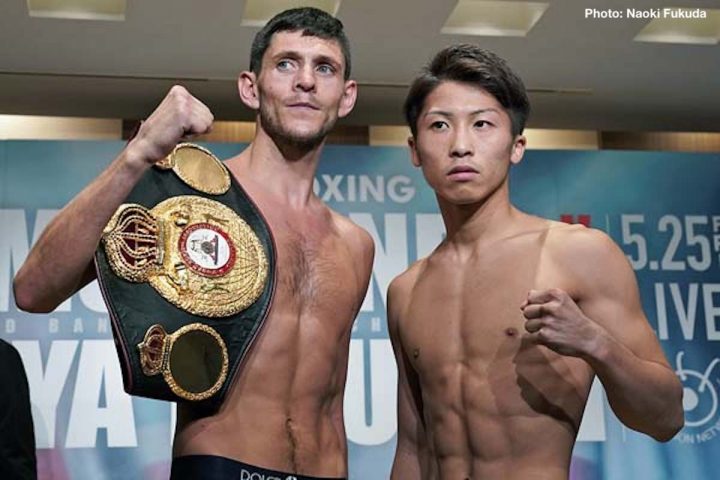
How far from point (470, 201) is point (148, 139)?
0.66 meters

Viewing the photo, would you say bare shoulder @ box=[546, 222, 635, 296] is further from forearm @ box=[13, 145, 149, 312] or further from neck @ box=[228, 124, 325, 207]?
forearm @ box=[13, 145, 149, 312]

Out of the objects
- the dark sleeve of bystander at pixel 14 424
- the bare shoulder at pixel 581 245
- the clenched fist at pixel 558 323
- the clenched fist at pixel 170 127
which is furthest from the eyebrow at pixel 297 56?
Result: the dark sleeve of bystander at pixel 14 424

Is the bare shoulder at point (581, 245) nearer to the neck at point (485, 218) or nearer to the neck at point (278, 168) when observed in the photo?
the neck at point (485, 218)

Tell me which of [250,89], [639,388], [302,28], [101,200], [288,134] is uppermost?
[302,28]

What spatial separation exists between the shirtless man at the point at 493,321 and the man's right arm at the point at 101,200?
0.55 metres

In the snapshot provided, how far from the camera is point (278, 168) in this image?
221cm

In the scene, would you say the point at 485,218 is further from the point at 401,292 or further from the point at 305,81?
the point at 305,81

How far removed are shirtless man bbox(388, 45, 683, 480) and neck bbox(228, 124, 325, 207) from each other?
0.26 m

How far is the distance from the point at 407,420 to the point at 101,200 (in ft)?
2.59

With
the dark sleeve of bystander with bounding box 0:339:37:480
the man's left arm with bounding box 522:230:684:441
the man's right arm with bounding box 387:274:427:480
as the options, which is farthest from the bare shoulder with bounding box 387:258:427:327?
the dark sleeve of bystander with bounding box 0:339:37:480

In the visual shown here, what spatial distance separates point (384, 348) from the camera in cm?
451

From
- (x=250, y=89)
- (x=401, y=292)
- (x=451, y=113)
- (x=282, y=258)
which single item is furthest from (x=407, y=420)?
(x=250, y=89)

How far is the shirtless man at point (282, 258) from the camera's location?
1.74 meters

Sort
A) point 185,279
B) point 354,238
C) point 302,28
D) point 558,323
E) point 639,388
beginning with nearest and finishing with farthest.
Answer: point 558,323 → point 639,388 → point 185,279 → point 302,28 → point 354,238
